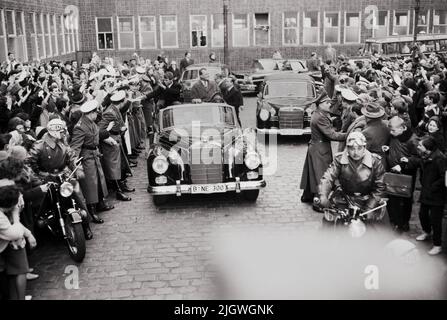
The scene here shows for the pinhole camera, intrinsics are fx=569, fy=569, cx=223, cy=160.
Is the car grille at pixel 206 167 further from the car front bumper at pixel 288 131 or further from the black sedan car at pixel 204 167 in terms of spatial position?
the car front bumper at pixel 288 131

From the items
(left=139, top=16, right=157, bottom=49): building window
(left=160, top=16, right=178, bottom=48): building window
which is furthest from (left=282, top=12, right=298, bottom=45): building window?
(left=139, top=16, right=157, bottom=49): building window

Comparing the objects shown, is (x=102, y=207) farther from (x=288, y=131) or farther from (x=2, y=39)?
(x=2, y=39)

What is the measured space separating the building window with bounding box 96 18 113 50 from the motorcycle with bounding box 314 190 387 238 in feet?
97.9

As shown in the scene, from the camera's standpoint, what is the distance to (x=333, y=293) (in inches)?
239

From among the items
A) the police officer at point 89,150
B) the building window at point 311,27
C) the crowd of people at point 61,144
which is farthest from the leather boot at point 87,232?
the building window at point 311,27

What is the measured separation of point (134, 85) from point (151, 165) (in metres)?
5.84

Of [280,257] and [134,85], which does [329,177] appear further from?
[134,85]

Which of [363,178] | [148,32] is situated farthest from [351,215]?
[148,32]

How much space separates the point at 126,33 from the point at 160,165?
2678 centimetres

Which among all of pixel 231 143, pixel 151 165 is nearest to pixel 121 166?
pixel 151 165

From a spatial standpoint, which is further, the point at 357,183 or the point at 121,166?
the point at 121,166

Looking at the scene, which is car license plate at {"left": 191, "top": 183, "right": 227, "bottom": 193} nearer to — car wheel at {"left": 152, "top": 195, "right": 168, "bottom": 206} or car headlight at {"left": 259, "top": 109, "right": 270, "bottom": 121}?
car wheel at {"left": 152, "top": 195, "right": 168, "bottom": 206}

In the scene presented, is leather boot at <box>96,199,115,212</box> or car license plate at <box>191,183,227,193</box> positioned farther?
leather boot at <box>96,199,115,212</box>

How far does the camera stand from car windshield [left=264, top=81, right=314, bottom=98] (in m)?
15.8
